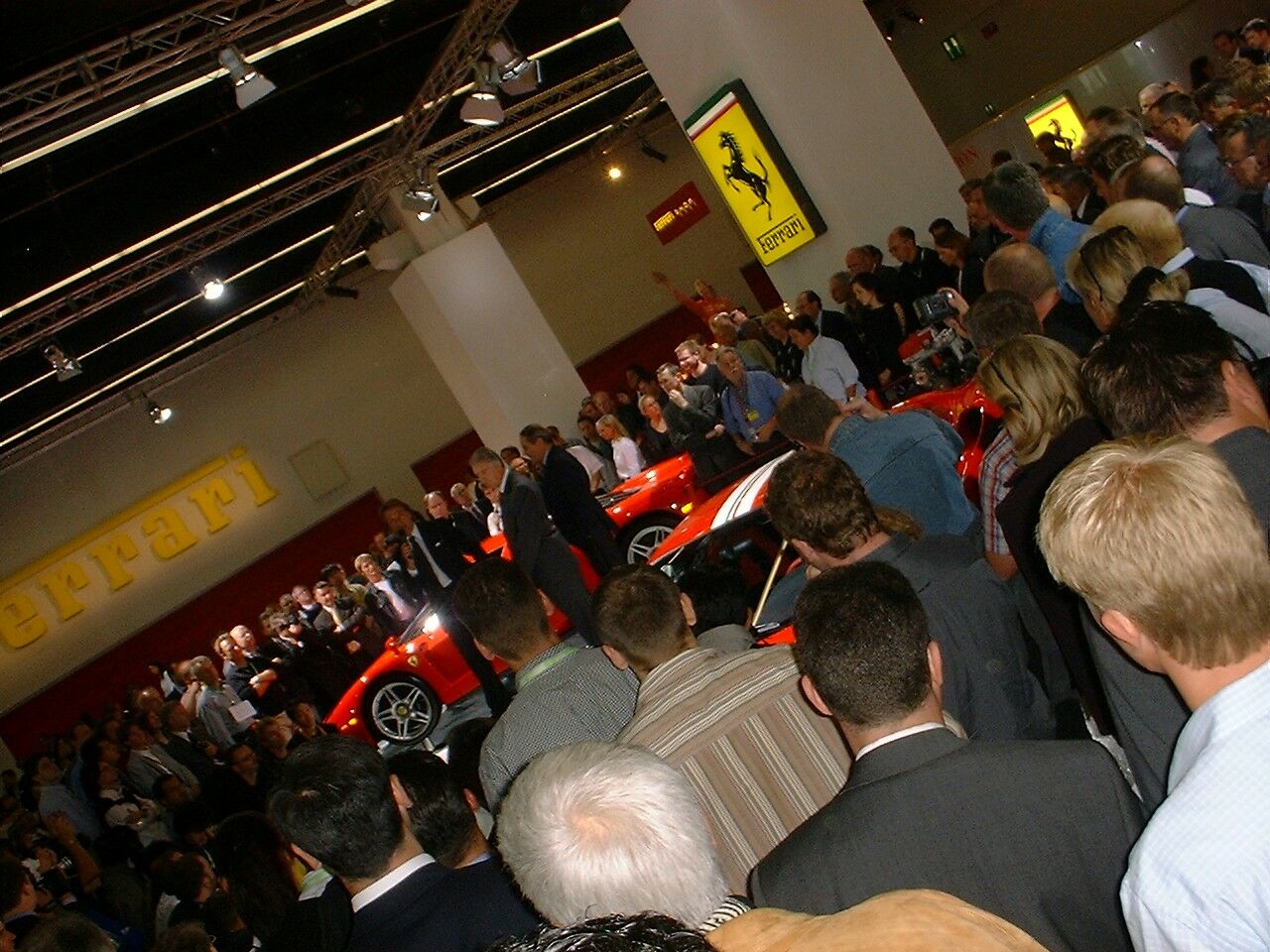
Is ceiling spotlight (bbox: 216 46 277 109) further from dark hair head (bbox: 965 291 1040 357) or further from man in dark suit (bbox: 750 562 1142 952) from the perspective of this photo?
man in dark suit (bbox: 750 562 1142 952)

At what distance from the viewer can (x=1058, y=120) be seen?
15500mm

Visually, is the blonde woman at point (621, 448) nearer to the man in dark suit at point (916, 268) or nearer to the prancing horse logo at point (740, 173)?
the prancing horse logo at point (740, 173)

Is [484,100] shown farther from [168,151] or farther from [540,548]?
[540,548]

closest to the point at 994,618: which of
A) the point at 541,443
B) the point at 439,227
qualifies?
the point at 541,443

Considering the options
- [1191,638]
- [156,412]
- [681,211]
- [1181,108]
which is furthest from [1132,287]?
[156,412]

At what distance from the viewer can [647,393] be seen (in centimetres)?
1409

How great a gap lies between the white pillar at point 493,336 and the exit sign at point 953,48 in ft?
35.8

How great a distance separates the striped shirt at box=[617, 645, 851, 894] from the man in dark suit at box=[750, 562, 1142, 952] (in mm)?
731

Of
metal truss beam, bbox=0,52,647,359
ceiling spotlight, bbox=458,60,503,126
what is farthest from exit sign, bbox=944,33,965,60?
ceiling spotlight, bbox=458,60,503,126

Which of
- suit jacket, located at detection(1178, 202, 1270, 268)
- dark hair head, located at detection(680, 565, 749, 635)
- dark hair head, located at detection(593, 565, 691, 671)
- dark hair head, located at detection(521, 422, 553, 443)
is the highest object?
dark hair head, located at detection(521, 422, 553, 443)

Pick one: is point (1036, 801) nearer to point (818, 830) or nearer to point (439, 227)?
point (818, 830)

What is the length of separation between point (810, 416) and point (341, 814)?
258 centimetres

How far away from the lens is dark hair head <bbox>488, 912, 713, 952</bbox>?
3.81 feet

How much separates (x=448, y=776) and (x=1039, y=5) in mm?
20901
